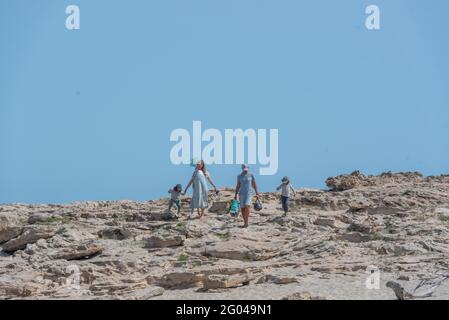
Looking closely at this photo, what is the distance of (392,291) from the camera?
41.6 ft

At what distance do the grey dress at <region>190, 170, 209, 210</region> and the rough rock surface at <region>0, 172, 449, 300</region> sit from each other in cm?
44

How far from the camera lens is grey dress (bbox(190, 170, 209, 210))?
20.1 m

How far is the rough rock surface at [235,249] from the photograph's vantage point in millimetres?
13781

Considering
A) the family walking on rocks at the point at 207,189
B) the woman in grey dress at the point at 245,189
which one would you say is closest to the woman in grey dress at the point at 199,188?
the family walking on rocks at the point at 207,189

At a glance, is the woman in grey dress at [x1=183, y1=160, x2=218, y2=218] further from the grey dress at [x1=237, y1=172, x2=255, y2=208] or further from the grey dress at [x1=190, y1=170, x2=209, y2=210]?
the grey dress at [x1=237, y1=172, x2=255, y2=208]

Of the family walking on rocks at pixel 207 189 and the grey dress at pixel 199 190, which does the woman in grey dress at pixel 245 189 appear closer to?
the family walking on rocks at pixel 207 189

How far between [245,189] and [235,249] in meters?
2.45

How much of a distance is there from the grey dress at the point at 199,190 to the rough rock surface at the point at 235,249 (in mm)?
439

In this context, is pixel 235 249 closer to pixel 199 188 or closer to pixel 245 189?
pixel 245 189

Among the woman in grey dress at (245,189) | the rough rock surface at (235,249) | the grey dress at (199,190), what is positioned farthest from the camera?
the grey dress at (199,190)

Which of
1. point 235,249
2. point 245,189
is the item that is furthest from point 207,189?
point 235,249
